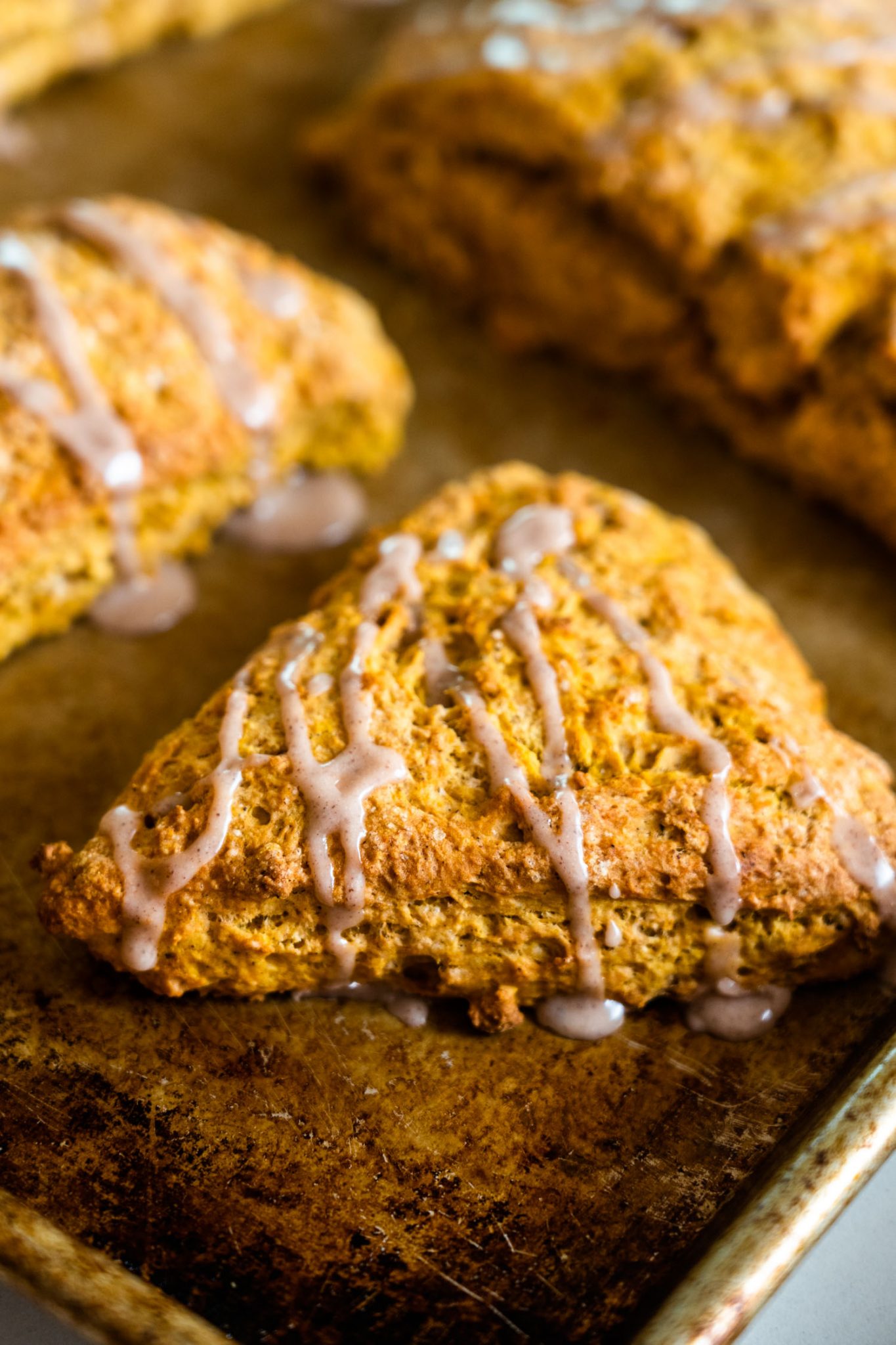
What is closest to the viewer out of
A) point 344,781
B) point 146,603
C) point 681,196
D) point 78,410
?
point 344,781

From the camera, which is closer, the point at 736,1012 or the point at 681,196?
the point at 736,1012

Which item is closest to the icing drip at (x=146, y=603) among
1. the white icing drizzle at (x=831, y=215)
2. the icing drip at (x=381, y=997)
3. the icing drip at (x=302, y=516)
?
the icing drip at (x=302, y=516)

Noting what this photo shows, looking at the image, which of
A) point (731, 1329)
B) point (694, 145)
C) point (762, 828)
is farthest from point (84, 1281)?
point (694, 145)

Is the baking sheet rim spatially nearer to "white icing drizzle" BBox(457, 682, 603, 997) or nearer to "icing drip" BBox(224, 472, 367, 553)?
"white icing drizzle" BBox(457, 682, 603, 997)

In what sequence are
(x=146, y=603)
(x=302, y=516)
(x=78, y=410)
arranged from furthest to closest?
(x=302, y=516) < (x=146, y=603) < (x=78, y=410)

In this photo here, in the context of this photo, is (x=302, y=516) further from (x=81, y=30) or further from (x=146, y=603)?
(x=81, y=30)

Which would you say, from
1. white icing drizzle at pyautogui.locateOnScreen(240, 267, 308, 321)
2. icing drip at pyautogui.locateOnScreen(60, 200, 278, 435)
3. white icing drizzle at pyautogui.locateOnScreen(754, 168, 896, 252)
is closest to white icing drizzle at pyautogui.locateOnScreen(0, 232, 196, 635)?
icing drip at pyautogui.locateOnScreen(60, 200, 278, 435)

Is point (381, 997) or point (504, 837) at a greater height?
point (504, 837)

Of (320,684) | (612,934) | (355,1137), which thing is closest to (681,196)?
(320,684)
